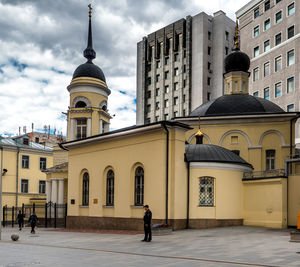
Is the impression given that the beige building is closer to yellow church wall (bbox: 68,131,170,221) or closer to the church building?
yellow church wall (bbox: 68,131,170,221)

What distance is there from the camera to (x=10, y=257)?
1295cm

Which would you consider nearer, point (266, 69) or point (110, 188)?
point (110, 188)

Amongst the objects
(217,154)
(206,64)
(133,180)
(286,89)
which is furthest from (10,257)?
(206,64)

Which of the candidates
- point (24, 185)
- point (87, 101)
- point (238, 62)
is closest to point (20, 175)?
point (24, 185)

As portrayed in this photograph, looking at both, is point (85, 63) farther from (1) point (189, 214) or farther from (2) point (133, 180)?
(1) point (189, 214)

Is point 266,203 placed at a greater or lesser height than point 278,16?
lesser

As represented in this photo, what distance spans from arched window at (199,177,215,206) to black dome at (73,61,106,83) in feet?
47.5

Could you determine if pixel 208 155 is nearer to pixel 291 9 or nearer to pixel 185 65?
pixel 291 9

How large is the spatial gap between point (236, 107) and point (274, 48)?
73.4ft

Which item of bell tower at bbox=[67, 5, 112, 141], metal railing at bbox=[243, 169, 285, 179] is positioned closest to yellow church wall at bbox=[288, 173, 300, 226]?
metal railing at bbox=[243, 169, 285, 179]

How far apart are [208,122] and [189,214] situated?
9.42 m

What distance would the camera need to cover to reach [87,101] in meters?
33.1

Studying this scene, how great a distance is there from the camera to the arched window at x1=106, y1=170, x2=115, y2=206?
26.1 meters

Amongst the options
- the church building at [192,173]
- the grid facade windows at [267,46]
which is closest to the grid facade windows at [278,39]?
the grid facade windows at [267,46]
